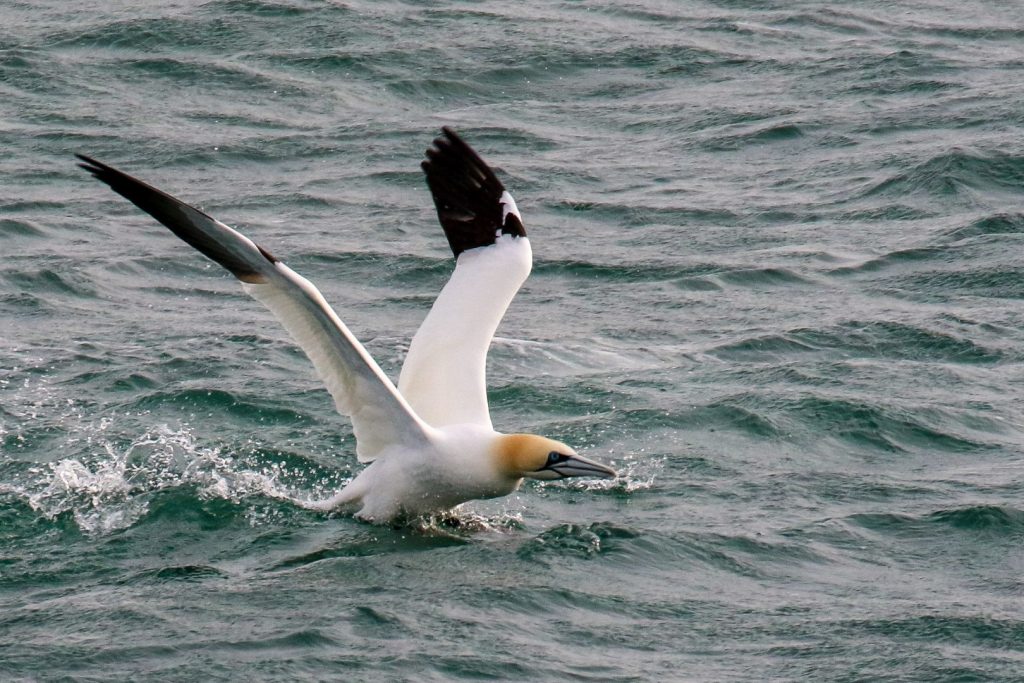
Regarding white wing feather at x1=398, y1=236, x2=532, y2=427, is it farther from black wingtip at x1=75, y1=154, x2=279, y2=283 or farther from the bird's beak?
black wingtip at x1=75, y1=154, x2=279, y2=283

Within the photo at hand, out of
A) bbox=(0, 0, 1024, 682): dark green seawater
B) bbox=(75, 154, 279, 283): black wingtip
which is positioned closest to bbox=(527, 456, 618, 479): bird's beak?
bbox=(0, 0, 1024, 682): dark green seawater

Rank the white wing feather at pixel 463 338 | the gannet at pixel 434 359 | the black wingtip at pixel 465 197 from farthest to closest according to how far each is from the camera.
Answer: the black wingtip at pixel 465 197, the white wing feather at pixel 463 338, the gannet at pixel 434 359

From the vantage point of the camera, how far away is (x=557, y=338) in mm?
11422

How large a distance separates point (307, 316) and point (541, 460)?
1290 millimetres

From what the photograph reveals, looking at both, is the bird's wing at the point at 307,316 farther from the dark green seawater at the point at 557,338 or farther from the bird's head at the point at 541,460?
the dark green seawater at the point at 557,338

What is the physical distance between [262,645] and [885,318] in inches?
229

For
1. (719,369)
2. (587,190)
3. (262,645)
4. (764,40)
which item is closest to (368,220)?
(587,190)

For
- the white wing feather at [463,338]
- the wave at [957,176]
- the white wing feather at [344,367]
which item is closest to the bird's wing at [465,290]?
the white wing feather at [463,338]

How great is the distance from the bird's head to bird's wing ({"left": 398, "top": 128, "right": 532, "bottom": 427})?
24.0 inches

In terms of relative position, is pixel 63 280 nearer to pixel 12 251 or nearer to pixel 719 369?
pixel 12 251

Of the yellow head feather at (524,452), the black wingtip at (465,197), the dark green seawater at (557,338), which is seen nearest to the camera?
the dark green seawater at (557,338)

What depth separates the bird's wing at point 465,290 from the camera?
920 cm

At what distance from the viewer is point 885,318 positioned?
11.7m

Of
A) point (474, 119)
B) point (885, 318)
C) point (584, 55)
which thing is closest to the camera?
point (885, 318)
